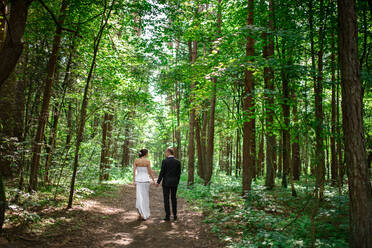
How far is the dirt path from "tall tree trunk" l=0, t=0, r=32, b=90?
11.2 ft

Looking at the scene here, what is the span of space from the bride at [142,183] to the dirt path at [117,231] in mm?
330

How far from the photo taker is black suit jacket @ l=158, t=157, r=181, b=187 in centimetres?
696

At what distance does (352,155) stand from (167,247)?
4076 millimetres

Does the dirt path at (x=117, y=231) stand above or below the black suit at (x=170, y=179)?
below

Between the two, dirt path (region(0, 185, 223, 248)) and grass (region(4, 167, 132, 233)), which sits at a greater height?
grass (region(4, 167, 132, 233))

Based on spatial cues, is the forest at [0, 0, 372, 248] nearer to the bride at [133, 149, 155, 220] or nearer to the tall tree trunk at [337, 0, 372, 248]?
the tall tree trunk at [337, 0, 372, 248]

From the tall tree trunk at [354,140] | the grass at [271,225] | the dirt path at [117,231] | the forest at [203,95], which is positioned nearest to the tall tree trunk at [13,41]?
the forest at [203,95]

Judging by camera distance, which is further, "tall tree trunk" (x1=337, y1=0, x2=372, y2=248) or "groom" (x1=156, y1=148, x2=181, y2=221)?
"groom" (x1=156, y1=148, x2=181, y2=221)

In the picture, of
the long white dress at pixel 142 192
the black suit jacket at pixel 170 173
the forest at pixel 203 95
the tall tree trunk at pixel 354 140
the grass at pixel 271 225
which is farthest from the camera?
the long white dress at pixel 142 192

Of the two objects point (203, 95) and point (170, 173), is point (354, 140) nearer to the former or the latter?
point (170, 173)

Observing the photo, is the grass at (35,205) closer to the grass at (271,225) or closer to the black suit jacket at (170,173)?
the black suit jacket at (170,173)

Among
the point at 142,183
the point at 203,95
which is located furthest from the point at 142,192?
the point at 203,95

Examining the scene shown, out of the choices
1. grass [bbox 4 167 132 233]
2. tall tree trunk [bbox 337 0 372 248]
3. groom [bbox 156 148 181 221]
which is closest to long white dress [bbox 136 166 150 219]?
groom [bbox 156 148 181 221]

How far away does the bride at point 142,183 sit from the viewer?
7137 mm
